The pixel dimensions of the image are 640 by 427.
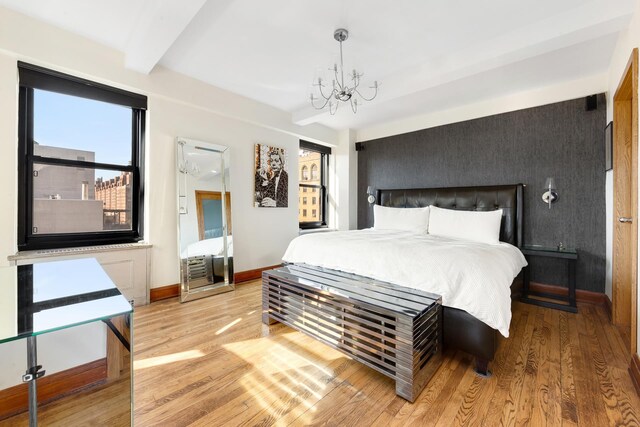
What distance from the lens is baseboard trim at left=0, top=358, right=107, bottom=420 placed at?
48.3 inches

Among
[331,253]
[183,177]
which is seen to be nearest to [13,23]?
[183,177]

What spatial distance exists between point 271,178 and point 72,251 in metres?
2.42

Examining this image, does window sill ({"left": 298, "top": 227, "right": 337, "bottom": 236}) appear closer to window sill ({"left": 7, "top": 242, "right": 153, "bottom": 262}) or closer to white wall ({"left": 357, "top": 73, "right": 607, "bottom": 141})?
white wall ({"left": 357, "top": 73, "right": 607, "bottom": 141})

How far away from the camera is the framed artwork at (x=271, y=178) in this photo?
396 centimetres

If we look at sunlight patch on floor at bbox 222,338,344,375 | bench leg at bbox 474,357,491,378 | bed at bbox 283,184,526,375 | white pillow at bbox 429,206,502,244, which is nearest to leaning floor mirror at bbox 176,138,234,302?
bed at bbox 283,184,526,375

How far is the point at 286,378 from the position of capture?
5.54ft

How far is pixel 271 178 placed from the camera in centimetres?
414

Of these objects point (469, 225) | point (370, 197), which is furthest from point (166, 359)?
point (370, 197)

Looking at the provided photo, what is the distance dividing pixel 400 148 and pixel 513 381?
3.61 m

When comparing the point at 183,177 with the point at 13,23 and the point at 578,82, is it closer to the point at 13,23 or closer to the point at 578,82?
the point at 13,23

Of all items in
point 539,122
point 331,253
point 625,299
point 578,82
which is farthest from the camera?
point 539,122

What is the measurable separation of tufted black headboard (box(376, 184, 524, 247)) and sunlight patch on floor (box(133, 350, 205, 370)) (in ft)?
11.2

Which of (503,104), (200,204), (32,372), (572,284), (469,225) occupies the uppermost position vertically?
(503,104)

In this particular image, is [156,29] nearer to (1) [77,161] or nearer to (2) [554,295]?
(1) [77,161]
